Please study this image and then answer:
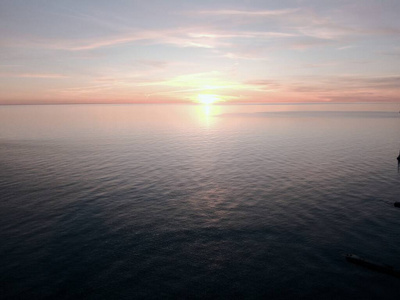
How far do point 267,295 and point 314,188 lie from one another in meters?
33.7

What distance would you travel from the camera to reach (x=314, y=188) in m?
54.0

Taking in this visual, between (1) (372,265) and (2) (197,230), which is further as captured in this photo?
(2) (197,230)

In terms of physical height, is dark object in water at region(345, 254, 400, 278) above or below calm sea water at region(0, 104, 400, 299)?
above

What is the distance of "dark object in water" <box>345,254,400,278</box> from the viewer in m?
27.4

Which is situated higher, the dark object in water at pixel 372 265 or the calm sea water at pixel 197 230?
the dark object in water at pixel 372 265

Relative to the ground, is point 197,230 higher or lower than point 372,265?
lower

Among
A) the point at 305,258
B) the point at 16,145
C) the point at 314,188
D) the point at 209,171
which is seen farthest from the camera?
the point at 16,145

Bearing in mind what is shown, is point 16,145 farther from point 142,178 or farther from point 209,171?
point 209,171

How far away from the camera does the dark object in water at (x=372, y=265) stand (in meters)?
27.4

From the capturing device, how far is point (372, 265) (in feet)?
93.9

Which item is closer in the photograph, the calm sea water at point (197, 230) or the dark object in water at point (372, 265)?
the calm sea water at point (197, 230)

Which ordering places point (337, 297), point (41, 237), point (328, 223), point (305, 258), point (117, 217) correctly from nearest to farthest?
point (337, 297) → point (305, 258) → point (41, 237) → point (328, 223) → point (117, 217)

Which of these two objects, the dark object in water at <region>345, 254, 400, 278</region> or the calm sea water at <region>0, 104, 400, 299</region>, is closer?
the calm sea water at <region>0, 104, 400, 299</region>

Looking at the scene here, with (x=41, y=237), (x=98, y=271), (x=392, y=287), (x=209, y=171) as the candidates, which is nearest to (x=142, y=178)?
(x=209, y=171)
